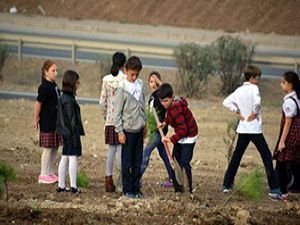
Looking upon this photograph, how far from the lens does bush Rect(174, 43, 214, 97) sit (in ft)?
88.0

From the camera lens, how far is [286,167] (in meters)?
15.4

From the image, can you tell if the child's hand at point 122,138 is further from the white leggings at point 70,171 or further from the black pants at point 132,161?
the white leggings at point 70,171

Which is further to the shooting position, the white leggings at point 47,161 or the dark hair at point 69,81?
the white leggings at point 47,161

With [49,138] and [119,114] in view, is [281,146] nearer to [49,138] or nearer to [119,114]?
[119,114]

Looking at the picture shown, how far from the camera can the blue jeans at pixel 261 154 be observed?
14.8 m

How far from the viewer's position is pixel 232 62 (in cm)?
2742

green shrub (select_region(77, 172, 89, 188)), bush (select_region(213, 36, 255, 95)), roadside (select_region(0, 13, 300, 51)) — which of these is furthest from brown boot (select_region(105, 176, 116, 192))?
roadside (select_region(0, 13, 300, 51))

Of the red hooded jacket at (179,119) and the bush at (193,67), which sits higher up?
the bush at (193,67)

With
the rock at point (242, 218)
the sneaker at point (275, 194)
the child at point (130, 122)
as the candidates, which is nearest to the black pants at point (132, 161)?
the child at point (130, 122)

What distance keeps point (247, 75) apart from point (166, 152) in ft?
4.82

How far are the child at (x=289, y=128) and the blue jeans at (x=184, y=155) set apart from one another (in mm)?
1371

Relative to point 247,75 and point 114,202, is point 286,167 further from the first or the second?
point 114,202

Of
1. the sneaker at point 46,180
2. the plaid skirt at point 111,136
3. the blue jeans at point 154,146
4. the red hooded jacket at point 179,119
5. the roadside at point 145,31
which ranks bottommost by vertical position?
the sneaker at point 46,180

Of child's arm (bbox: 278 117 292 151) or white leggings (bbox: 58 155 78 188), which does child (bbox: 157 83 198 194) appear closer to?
white leggings (bbox: 58 155 78 188)
